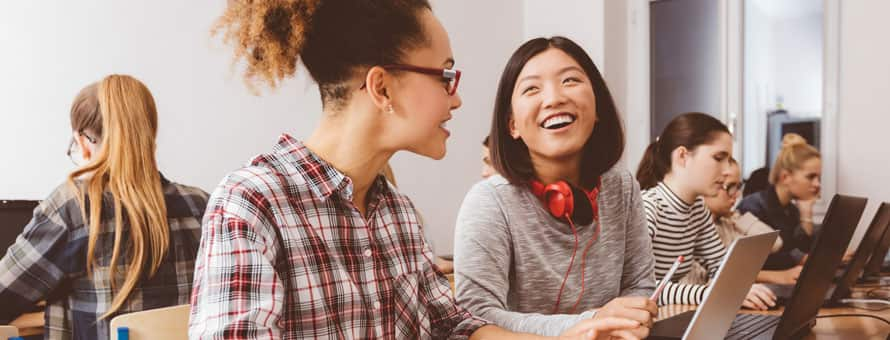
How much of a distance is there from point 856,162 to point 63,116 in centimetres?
413

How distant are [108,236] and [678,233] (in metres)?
1.61

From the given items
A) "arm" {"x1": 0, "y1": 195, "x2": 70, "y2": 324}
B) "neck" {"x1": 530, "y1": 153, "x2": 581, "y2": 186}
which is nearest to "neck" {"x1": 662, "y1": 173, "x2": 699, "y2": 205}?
"neck" {"x1": 530, "y1": 153, "x2": 581, "y2": 186}

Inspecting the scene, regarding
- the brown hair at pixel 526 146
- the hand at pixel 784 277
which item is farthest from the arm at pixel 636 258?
the hand at pixel 784 277

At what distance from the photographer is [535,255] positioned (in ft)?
5.07

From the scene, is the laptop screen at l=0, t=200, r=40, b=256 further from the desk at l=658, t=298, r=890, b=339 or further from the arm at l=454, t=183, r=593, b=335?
the desk at l=658, t=298, r=890, b=339

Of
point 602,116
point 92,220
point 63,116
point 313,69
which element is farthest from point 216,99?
point 313,69

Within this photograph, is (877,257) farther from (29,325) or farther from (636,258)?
(29,325)

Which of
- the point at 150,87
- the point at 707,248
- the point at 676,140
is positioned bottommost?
the point at 707,248

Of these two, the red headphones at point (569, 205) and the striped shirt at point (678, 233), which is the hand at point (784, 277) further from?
the red headphones at point (569, 205)

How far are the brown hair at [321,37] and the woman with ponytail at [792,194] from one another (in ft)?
11.1

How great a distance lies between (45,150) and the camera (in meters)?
3.32

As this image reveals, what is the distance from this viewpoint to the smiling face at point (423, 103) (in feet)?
3.60

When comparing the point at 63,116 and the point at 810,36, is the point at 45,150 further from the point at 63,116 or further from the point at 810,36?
the point at 810,36

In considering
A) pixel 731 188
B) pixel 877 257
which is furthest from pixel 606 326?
pixel 731 188
